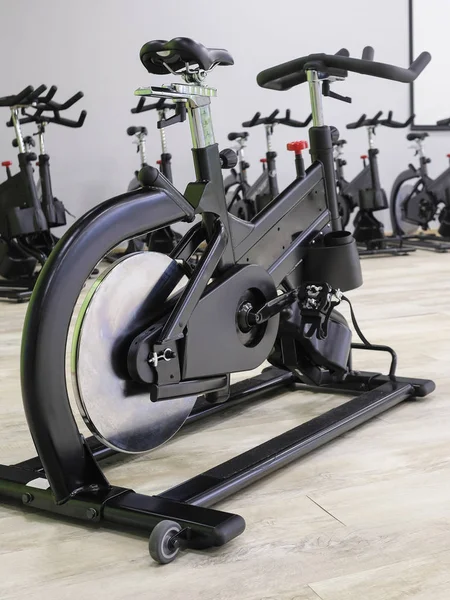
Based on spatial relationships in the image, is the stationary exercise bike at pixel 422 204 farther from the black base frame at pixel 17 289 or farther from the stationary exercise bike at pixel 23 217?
the black base frame at pixel 17 289

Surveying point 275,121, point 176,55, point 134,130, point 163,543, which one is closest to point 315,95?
point 176,55

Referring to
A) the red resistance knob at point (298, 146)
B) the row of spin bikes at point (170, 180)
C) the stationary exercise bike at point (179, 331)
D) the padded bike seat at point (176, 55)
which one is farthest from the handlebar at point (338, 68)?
the row of spin bikes at point (170, 180)

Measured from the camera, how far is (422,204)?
6.06 m

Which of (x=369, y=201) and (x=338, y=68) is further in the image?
(x=369, y=201)

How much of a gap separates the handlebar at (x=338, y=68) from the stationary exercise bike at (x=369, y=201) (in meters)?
3.64

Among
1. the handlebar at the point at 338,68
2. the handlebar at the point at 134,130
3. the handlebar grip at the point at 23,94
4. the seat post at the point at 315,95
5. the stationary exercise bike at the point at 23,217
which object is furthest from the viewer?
the handlebar at the point at 134,130

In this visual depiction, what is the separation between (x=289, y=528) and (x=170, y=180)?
3.77 m

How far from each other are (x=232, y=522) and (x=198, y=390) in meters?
0.36

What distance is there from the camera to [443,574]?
1.16m

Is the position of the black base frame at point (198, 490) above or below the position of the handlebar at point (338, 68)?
below

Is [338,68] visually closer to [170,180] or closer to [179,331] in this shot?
[179,331]

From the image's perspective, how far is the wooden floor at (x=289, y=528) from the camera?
1170mm

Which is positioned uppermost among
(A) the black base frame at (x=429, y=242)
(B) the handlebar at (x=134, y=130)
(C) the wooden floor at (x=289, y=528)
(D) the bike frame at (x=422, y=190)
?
(B) the handlebar at (x=134, y=130)

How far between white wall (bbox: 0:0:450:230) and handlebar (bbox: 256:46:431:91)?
4.24 metres
